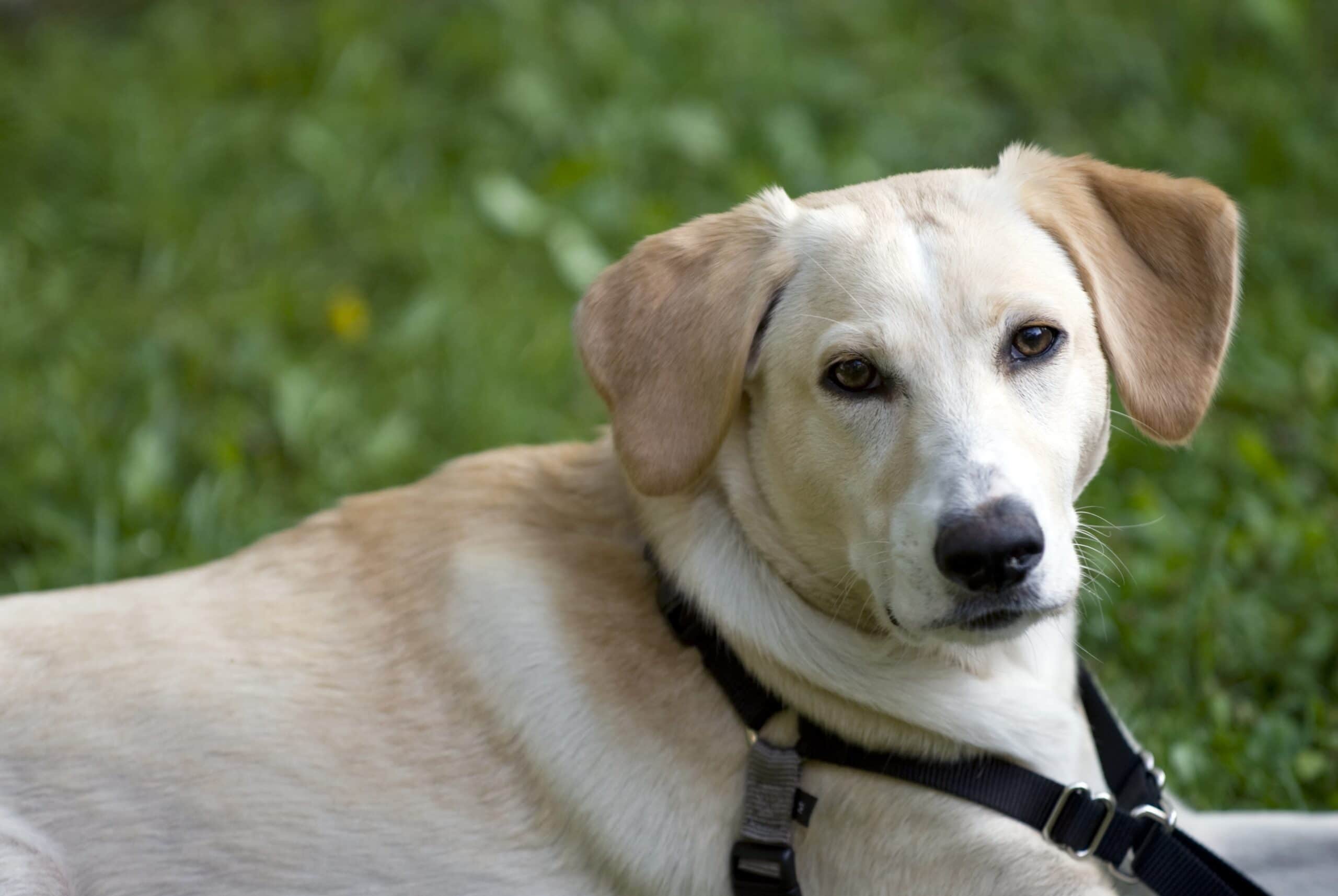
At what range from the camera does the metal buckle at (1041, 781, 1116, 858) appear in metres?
2.52

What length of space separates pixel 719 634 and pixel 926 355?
68 cm

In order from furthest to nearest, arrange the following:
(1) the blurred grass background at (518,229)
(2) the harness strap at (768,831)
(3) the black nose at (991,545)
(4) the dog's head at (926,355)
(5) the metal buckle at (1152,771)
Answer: (1) the blurred grass background at (518,229)
(5) the metal buckle at (1152,771)
(2) the harness strap at (768,831)
(4) the dog's head at (926,355)
(3) the black nose at (991,545)

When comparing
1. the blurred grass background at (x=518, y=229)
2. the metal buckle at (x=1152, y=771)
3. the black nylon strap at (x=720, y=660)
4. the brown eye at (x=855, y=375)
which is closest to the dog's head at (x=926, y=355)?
the brown eye at (x=855, y=375)

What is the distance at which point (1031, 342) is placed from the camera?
252cm

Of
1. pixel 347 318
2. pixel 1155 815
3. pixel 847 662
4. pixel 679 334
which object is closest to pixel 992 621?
pixel 847 662

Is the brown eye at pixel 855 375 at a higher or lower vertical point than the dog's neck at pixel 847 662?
higher

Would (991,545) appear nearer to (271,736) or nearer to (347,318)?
(271,736)

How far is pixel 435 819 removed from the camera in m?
2.63

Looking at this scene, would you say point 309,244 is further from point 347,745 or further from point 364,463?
point 347,745

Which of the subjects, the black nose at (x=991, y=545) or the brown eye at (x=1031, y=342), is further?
the brown eye at (x=1031, y=342)

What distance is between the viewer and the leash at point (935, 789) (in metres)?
2.51

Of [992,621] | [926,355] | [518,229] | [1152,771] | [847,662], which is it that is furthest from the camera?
[518,229]

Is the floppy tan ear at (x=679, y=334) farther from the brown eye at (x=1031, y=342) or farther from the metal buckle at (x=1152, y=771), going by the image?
the metal buckle at (x=1152, y=771)

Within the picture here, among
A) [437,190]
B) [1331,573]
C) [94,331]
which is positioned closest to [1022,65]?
[437,190]
